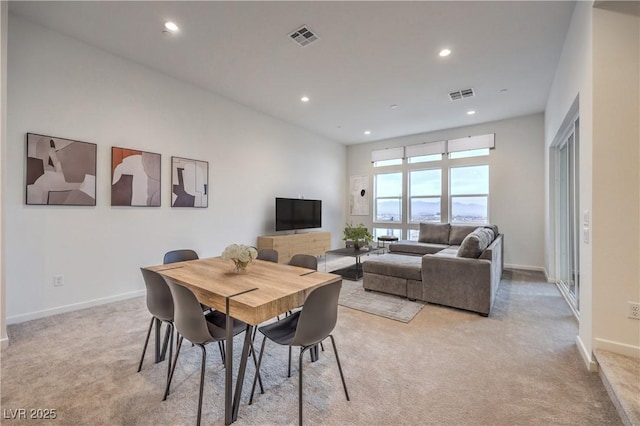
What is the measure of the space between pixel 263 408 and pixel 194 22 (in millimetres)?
3526

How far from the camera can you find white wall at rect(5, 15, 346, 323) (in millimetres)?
2832

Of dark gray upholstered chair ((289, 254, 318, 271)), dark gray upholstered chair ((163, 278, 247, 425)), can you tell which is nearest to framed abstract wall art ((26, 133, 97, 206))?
dark gray upholstered chair ((163, 278, 247, 425))

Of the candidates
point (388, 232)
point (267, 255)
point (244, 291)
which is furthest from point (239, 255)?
point (388, 232)

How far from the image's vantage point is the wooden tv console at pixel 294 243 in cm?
520

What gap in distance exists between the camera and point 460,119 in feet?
18.8

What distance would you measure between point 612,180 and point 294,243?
14.9ft

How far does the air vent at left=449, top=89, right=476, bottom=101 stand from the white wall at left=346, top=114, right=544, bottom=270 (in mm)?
1835

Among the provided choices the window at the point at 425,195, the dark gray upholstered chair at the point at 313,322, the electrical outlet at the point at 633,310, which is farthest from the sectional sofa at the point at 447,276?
the window at the point at 425,195

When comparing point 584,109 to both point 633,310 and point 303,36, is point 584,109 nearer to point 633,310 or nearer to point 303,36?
point 633,310

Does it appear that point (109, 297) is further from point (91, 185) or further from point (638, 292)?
point (638, 292)

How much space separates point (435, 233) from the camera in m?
6.02

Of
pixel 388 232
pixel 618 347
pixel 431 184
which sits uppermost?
pixel 431 184

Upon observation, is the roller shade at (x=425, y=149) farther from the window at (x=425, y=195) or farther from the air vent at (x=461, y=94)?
the air vent at (x=461, y=94)

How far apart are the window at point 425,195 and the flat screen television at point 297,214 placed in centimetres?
240
